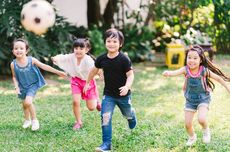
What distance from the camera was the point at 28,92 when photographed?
5.91 m

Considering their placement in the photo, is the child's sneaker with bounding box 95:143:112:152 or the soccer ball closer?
the child's sneaker with bounding box 95:143:112:152

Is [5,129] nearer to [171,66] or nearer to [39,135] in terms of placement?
[39,135]

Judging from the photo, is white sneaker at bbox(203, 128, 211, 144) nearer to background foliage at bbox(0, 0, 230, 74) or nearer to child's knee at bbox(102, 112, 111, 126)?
child's knee at bbox(102, 112, 111, 126)

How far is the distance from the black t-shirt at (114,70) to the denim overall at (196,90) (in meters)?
0.63

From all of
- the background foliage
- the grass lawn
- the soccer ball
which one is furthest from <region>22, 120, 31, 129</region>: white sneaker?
the background foliage

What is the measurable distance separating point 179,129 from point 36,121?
1.72 m

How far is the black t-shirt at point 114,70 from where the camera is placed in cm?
510

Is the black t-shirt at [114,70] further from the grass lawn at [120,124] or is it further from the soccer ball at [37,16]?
the soccer ball at [37,16]

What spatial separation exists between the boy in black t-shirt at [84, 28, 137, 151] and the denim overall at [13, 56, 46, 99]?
1.03 m

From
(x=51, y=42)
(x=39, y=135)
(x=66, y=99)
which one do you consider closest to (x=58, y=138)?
(x=39, y=135)

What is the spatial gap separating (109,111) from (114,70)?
425 mm

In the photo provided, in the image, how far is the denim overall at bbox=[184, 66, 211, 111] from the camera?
504 centimetres

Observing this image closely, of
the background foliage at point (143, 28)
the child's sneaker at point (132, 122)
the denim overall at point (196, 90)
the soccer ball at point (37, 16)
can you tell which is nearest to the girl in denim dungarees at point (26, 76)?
the soccer ball at point (37, 16)

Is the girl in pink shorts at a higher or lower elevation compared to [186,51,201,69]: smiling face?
lower
